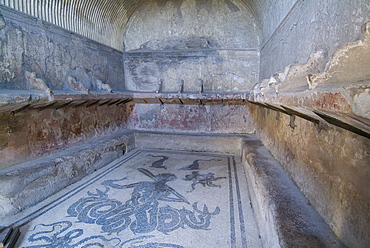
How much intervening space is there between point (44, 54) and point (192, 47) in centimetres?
392

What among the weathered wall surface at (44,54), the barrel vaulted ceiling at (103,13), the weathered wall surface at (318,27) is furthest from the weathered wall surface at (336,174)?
the weathered wall surface at (44,54)

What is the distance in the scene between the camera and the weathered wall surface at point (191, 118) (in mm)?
6543

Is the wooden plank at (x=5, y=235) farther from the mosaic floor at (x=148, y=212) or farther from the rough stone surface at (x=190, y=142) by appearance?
the rough stone surface at (x=190, y=142)

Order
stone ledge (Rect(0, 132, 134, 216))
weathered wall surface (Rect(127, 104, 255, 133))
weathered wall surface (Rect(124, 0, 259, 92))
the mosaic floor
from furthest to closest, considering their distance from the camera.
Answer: weathered wall surface (Rect(127, 104, 255, 133))
weathered wall surface (Rect(124, 0, 259, 92))
stone ledge (Rect(0, 132, 134, 216))
the mosaic floor

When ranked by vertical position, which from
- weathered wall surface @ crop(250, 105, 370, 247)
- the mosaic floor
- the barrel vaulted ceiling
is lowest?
the mosaic floor

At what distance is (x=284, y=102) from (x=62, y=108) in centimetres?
420

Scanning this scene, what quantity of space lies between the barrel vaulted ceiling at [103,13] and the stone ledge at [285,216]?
2.43 m

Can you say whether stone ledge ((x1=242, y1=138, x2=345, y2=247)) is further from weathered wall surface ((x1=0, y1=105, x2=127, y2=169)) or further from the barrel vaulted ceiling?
weathered wall surface ((x1=0, y1=105, x2=127, y2=169))

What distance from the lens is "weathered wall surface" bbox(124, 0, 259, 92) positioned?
6.29 m

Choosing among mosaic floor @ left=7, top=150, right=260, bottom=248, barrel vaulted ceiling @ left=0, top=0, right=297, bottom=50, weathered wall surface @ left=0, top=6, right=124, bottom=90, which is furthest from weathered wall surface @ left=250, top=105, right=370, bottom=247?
weathered wall surface @ left=0, top=6, right=124, bottom=90

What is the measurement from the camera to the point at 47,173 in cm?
347

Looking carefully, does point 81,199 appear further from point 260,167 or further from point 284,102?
point 284,102

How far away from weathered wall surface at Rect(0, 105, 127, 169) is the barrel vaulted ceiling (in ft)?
5.48

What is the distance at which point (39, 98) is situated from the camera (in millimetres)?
3068
